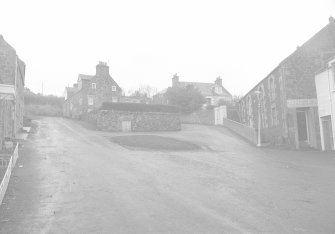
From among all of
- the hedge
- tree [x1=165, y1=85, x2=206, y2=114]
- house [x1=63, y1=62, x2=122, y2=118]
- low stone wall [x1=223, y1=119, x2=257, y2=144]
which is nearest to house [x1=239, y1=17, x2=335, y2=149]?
low stone wall [x1=223, y1=119, x2=257, y2=144]

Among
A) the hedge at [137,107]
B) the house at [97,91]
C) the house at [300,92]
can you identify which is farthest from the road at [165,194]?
the house at [97,91]

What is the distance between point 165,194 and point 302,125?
20455 millimetres

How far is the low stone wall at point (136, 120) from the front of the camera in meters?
35.6

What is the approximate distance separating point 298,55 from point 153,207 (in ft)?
75.6

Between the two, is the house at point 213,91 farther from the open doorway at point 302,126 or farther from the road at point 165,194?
the road at point 165,194

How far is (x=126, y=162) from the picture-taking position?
670 inches

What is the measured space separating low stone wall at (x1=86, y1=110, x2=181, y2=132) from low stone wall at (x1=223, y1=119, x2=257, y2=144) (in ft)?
19.1

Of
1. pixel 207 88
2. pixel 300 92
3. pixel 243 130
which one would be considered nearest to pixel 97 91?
pixel 207 88

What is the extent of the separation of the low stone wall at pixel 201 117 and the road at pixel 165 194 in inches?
1007

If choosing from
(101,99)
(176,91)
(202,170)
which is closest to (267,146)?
(202,170)

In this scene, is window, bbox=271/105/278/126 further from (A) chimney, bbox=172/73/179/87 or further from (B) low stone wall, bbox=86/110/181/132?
(A) chimney, bbox=172/73/179/87

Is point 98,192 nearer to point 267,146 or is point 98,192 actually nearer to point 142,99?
point 267,146

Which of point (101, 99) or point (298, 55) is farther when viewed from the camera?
point (101, 99)

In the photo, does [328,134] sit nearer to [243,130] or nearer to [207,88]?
[243,130]
